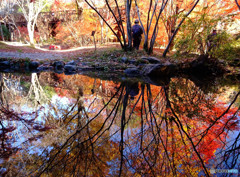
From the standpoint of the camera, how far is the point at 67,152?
51.9 inches

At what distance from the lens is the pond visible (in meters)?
1.17

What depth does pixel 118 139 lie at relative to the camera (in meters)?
1.55

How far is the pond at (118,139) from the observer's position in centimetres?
117

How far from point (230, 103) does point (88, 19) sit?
17.5 metres

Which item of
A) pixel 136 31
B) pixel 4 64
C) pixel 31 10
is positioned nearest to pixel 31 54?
pixel 4 64

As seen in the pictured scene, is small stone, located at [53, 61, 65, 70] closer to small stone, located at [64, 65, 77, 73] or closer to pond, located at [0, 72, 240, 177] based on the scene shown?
small stone, located at [64, 65, 77, 73]

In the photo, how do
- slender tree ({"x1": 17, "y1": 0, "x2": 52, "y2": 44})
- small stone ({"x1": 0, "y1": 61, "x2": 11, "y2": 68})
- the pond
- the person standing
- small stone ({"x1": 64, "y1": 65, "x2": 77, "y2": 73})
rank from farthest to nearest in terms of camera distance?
1. slender tree ({"x1": 17, "y1": 0, "x2": 52, "y2": 44})
2. the person standing
3. small stone ({"x1": 0, "y1": 61, "x2": 11, "y2": 68})
4. small stone ({"x1": 64, "y1": 65, "x2": 77, "y2": 73})
5. the pond

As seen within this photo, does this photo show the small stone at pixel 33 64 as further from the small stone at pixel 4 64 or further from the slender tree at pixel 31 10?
the slender tree at pixel 31 10

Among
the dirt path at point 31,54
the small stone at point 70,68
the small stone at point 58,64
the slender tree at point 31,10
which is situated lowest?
the small stone at point 70,68

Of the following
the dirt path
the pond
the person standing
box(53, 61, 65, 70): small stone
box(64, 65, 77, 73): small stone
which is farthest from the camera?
the dirt path

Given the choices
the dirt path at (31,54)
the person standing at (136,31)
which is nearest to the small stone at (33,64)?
the dirt path at (31,54)

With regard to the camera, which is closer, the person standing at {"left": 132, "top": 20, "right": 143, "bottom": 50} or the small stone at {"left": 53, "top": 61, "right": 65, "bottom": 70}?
the small stone at {"left": 53, "top": 61, "right": 65, "bottom": 70}

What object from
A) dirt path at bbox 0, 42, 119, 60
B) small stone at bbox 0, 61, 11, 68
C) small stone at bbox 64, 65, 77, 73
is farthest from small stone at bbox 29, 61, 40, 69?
small stone at bbox 64, 65, 77, 73

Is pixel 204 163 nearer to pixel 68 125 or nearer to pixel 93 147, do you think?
pixel 93 147
